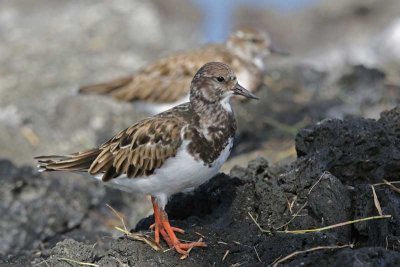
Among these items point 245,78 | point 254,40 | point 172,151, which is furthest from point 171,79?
point 172,151

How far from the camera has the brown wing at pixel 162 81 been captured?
26.9 ft

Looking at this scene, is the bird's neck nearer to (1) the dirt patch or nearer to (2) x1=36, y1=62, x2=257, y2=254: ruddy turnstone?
(2) x1=36, y1=62, x2=257, y2=254: ruddy turnstone

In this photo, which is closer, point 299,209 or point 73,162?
point 299,209

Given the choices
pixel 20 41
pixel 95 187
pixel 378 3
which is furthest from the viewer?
pixel 378 3

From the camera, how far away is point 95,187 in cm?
702

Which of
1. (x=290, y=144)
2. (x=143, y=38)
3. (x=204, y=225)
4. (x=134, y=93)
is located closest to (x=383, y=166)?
(x=204, y=225)

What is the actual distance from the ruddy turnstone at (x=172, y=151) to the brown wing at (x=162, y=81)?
9.93 feet

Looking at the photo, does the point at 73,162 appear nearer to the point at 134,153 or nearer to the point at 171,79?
the point at 134,153

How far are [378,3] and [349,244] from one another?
35.6 feet

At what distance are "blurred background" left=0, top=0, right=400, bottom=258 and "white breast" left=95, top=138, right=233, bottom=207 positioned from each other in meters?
1.82

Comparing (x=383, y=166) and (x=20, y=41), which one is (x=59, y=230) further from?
(x=20, y=41)

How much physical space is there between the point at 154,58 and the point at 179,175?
21.3 ft

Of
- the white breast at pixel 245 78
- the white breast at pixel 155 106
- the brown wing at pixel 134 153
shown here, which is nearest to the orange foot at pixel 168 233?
the brown wing at pixel 134 153

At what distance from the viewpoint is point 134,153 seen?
492cm
